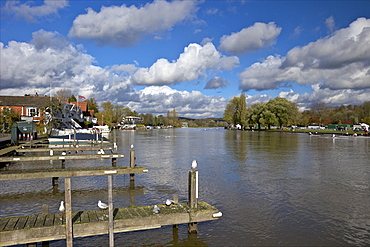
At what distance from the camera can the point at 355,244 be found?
27.8ft

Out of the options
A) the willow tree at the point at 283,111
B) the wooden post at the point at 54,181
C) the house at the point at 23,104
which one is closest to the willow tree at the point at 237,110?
the willow tree at the point at 283,111

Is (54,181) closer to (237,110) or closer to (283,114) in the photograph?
(283,114)

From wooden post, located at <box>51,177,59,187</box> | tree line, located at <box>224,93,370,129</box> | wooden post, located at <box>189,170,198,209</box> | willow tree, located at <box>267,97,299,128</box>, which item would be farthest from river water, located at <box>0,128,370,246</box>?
tree line, located at <box>224,93,370,129</box>

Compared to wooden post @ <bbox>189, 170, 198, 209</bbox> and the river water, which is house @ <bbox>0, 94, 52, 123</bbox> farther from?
wooden post @ <bbox>189, 170, 198, 209</bbox>

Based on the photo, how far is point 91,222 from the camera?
7.45 metres

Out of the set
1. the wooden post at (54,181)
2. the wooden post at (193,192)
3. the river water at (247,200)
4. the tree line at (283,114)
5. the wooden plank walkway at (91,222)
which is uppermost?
the tree line at (283,114)

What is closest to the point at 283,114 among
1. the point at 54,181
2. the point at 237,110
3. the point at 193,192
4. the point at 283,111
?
the point at 283,111

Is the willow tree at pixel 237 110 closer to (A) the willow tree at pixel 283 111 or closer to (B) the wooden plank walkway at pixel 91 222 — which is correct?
(A) the willow tree at pixel 283 111

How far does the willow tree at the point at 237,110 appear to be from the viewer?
123 meters

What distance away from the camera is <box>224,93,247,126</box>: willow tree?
123m

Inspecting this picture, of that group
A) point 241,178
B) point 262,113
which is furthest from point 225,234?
point 262,113

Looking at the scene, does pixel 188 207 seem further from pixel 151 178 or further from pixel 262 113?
pixel 262 113

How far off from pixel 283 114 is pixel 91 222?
9625cm

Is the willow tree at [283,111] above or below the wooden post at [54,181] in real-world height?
above
